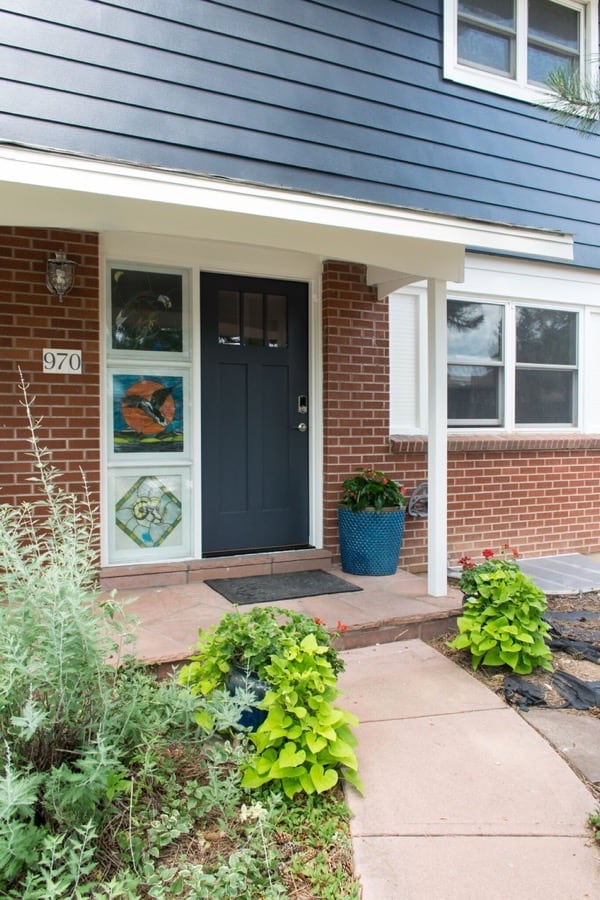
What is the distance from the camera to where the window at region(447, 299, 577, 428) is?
5664 mm

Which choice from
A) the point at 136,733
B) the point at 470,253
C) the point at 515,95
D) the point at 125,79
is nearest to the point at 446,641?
the point at 136,733

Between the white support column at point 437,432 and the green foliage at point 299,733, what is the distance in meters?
2.00

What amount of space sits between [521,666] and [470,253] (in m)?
3.44

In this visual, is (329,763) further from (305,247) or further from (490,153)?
(490,153)

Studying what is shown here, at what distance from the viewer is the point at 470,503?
18.2 feet

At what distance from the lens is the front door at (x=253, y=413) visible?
468 centimetres

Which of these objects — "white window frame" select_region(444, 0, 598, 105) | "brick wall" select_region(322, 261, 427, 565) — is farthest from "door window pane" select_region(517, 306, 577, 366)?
"white window frame" select_region(444, 0, 598, 105)

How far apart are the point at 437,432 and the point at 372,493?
0.71 m

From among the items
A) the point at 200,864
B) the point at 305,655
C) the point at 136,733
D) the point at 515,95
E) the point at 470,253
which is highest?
the point at 515,95

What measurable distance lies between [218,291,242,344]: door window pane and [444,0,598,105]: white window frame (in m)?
2.40

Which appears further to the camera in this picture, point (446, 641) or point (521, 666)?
point (446, 641)

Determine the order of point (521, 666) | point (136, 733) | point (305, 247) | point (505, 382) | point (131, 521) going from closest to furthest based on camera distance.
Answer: point (136, 733) < point (521, 666) < point (305, 247) < point (131, 521) < point (505, 382)

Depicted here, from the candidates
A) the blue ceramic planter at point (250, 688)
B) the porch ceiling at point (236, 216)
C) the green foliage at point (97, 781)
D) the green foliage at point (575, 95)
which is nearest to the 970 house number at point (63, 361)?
the porch ceiling at point (236, 216)

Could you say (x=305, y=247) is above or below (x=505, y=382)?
above
